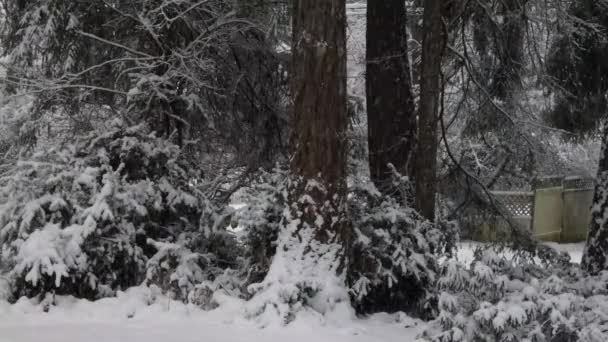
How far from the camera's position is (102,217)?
17.2 ft

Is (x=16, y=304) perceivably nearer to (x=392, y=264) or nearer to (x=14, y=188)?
(x=14, y=188)

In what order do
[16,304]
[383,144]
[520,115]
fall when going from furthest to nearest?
[520,115]
[383,144]
[16,304]

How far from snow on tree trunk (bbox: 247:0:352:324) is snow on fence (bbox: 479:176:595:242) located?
10055mm

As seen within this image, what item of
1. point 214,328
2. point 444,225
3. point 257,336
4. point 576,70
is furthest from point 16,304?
point 576,70

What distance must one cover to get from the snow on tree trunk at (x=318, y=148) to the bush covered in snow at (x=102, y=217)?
1077 millimetres

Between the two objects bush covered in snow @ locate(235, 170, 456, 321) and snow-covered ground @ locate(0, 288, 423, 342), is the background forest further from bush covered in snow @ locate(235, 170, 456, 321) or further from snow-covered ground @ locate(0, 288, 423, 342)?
snow-covered ground @ locate(0, 288, 423, 342)

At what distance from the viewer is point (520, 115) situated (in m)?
9.59

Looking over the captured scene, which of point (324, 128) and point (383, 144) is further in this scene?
point (383, 144)

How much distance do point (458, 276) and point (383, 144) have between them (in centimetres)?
270

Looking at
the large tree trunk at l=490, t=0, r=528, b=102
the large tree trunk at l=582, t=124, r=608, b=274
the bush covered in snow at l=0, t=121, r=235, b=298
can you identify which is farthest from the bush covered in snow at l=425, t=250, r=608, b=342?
the large tree trunk at l=490, t=0, r=528, b=102

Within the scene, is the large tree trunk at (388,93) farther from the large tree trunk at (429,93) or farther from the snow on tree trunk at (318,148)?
the snow on tree trunk at (318,148)

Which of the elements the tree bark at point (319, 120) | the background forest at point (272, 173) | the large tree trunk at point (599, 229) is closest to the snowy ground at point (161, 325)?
the background forest at point (272, 173)

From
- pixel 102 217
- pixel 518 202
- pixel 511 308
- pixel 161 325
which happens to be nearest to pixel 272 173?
pixel 102 217

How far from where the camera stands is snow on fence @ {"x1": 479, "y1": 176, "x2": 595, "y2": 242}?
14.4m
